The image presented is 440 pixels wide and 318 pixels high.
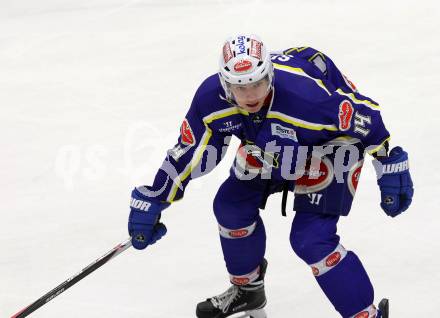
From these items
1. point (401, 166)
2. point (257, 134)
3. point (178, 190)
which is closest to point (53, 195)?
point (178, 190)

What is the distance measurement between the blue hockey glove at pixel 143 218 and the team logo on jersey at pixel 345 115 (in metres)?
0.97

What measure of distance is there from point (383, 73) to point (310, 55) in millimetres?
3188

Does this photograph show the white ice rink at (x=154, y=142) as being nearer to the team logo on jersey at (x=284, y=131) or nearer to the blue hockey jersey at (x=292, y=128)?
the blue hockey jersey at (x=292, y=128)

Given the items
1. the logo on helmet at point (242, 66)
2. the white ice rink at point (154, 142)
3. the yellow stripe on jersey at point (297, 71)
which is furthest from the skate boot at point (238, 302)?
the logo on helmet at point (242, 66)

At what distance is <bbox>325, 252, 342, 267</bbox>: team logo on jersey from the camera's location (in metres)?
4.39

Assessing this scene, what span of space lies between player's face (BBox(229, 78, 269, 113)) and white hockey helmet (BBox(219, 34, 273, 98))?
0.02 metres

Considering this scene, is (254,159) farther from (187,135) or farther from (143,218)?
(143,218)

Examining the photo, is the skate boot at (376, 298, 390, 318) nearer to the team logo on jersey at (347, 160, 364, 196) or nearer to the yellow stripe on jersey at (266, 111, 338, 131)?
the team logo on jersey at (347, 160, 364, 196)

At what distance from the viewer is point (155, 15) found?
9422 mm

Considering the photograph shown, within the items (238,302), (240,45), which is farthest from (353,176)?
(238,302)

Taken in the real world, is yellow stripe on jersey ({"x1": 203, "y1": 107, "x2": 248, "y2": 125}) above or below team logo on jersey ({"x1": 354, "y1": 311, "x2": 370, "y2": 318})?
above

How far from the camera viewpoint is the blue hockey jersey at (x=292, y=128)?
4.32 meters

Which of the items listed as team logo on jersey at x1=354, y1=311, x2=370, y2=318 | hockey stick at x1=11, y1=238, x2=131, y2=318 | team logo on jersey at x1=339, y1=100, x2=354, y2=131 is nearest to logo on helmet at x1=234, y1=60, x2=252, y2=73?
team logo on jersey at x1=339, y1=100, x2=354, y2=131

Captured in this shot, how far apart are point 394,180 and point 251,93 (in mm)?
762
